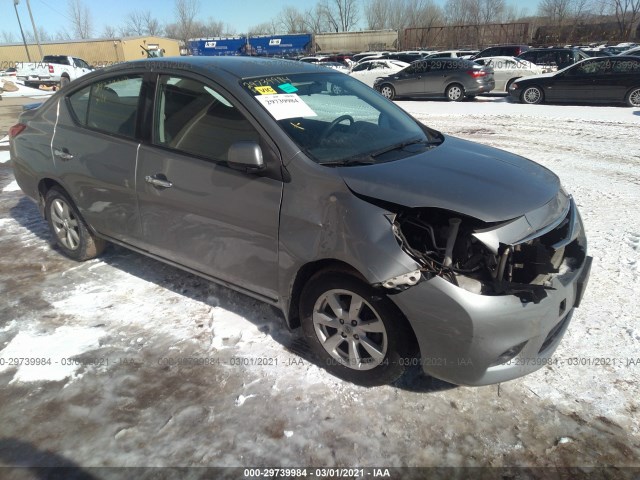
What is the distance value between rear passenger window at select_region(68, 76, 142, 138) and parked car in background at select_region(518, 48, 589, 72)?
17.2 metres

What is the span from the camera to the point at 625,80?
41.3 ft

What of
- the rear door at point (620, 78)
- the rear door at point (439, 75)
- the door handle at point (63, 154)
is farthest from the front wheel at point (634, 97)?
the door handle at point (63, 154)

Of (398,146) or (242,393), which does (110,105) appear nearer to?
(398,146)

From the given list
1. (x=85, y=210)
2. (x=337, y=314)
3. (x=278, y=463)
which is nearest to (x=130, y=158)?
(x=85, y=210)

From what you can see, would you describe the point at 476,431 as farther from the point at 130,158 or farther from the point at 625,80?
the point at 625,80

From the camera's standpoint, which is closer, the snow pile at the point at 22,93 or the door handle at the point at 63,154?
the door handle at the point at 63,154

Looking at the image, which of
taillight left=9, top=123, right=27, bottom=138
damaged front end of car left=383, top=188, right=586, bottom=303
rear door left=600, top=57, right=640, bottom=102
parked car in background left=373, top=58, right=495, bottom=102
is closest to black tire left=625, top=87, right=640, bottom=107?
rear door left=600, top=57, right=640, bottom=102

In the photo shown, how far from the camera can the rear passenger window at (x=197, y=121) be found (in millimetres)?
2973

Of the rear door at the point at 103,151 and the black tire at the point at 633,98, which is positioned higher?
the rear door at the point at 103,151

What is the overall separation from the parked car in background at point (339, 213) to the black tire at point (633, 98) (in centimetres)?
1207

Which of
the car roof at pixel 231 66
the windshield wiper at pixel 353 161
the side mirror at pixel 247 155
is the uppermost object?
the car roof at pixel 231 66

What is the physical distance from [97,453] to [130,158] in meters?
2.03

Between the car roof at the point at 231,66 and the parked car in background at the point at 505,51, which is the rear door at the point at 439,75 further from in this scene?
the car roof at the point at 231,66

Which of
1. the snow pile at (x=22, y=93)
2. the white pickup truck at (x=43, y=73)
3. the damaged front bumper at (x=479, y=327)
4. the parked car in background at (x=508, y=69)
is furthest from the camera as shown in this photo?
the white pickup truck at (x=43, y=73)
